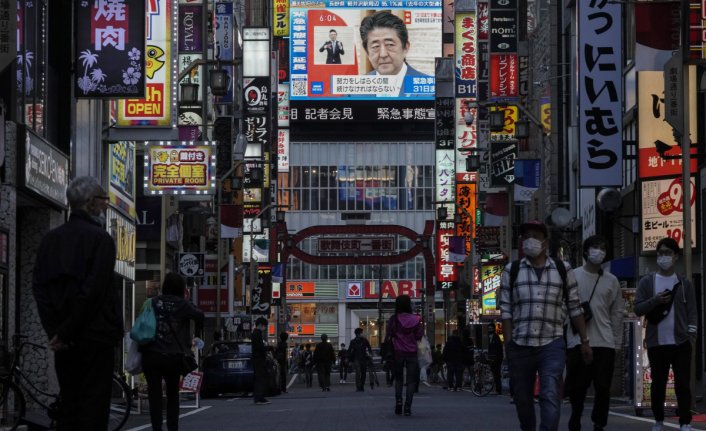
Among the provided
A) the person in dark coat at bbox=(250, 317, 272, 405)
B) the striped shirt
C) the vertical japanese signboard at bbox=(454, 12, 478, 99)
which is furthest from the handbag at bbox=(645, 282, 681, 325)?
the vertical japanese signboard at bbox=(454, 12, 478, 99)

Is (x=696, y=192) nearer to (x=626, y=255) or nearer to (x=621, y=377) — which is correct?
(x=621, y=377)

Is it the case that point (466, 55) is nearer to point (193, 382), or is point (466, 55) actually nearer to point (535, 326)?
point (193, 382)

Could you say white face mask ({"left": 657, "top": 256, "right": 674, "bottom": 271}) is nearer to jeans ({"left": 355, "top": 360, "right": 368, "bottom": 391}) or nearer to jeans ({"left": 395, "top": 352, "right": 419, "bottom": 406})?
jeans ({"left": 395, "top": 352, "right": 419, "bottom": 406})

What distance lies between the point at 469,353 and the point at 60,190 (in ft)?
60.1

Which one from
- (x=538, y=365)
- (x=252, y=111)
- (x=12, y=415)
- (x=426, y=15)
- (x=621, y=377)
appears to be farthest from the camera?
(x=426, y=15)

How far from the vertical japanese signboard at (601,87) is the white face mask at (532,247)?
20.9m

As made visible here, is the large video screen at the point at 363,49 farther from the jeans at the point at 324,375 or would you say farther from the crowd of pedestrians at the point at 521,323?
the crowd of pedestrians at the point at 521,323

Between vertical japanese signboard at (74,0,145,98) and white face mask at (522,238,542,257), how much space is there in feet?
50.2

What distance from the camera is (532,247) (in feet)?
37.1

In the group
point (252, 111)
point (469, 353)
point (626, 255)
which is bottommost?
point (469, 353)

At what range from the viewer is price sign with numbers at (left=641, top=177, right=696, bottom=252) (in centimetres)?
3114

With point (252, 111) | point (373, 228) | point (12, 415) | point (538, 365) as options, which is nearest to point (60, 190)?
point (12, 415)

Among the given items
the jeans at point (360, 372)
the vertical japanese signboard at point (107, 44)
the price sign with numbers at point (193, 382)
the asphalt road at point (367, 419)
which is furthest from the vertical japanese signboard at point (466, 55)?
the price sign with numbers at point (193, 382)

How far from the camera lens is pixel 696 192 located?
28.8 metres
